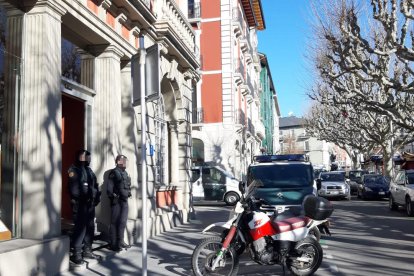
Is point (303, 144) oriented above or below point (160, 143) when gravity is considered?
above

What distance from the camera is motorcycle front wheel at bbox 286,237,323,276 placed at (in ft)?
24.5

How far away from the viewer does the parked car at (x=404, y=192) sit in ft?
57.3

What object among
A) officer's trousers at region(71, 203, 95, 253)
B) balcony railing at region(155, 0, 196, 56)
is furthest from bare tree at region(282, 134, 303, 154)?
officer's trousers at region(71, 203, 95, 253)

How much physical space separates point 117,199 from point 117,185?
0.91 feet

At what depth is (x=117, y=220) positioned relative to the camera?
971cm

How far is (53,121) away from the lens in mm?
7812

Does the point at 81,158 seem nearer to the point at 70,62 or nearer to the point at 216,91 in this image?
the point at 70,62

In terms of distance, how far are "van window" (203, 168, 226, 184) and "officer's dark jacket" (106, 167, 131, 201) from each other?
15.9 m

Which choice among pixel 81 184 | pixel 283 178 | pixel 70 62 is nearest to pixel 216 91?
pixel 283 178

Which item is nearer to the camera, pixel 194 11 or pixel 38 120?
pixel 38 120

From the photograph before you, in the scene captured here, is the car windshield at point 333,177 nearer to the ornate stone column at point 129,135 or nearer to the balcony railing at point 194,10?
the balcony railing at point 194,10

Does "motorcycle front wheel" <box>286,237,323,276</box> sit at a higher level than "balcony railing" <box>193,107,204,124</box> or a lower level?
lower

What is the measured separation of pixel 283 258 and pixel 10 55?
17.0 ft

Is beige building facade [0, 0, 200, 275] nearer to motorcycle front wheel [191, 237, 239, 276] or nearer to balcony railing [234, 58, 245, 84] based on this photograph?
motorcycle front wheel [191, 237, 239, 276]
